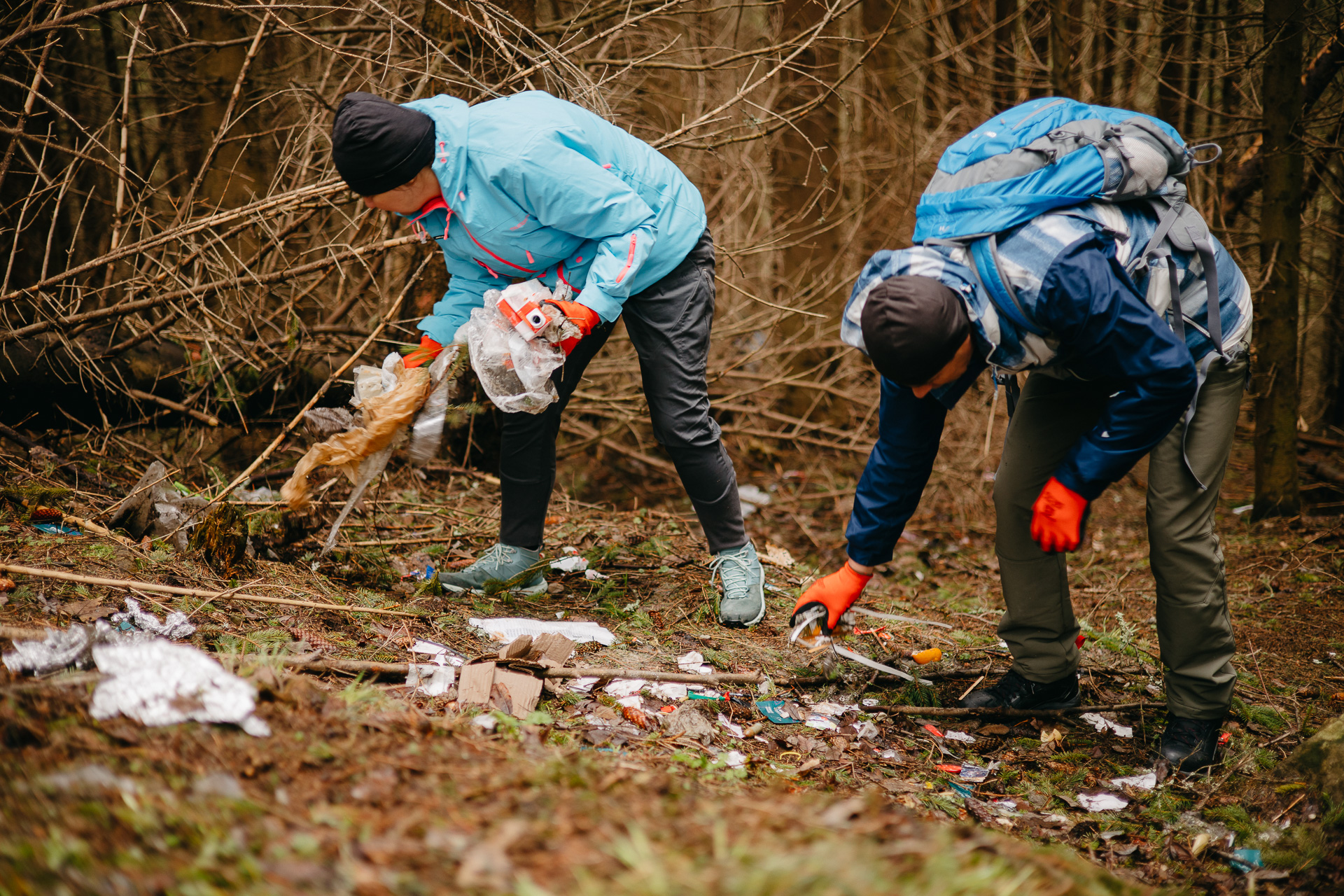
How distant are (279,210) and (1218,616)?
3.82 m

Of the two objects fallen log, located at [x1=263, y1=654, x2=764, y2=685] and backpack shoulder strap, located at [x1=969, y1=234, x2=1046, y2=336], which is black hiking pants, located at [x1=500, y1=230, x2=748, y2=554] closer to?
fallen log, located at [x1=263, y1=654, x2=764, y2=685]

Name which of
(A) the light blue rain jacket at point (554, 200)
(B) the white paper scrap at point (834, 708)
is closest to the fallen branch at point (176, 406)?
(A) the light blue rain jacket at point (554, 200)

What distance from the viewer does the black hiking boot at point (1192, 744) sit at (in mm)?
2621

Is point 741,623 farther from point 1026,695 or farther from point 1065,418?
point 1065,418

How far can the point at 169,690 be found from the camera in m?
1.89

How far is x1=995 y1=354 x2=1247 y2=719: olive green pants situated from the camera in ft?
8.18

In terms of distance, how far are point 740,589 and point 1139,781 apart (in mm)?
1469

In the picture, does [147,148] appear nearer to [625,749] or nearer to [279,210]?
[279,210]

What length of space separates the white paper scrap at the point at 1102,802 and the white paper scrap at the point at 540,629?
1572 mm

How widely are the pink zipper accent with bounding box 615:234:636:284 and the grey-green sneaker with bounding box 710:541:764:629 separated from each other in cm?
122

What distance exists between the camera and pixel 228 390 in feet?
14.1

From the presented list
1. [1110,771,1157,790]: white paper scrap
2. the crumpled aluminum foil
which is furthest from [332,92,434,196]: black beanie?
[1110,771,1157,790]: white paper scrap

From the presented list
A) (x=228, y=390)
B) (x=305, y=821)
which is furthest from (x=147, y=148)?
(x=305, y=821)

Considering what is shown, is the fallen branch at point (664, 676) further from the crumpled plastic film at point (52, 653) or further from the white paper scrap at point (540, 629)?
the crumpled plastic film at point (52, 653)
